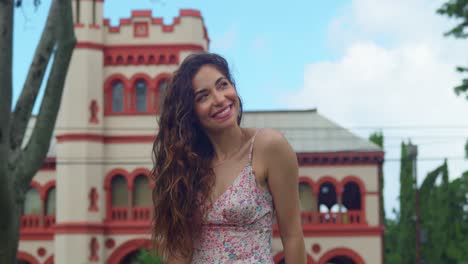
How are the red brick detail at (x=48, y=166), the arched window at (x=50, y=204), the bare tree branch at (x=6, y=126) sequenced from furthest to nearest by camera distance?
the arched window at (x=50, y=204) → the red brick detail at (x=48, y=166) → the bare tree branch at (x=6, y=126)

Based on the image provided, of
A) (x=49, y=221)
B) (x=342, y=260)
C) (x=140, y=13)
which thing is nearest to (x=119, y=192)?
(x=49, y=221)

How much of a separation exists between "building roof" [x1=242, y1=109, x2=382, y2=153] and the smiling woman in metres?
30.8

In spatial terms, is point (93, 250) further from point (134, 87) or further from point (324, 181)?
point (324, 181)

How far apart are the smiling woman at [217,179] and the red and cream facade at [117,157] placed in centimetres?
2826

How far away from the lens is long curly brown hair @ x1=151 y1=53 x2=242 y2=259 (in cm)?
370

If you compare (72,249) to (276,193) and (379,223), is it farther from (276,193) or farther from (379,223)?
(276,193)

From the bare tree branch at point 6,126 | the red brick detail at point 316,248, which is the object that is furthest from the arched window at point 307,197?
the bare tree branch at point 6,126

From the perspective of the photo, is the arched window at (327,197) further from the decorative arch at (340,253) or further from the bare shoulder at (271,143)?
the bare shoulder at (271,143)

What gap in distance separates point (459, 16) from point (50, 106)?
1561cm

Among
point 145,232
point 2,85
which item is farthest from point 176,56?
point 2,85

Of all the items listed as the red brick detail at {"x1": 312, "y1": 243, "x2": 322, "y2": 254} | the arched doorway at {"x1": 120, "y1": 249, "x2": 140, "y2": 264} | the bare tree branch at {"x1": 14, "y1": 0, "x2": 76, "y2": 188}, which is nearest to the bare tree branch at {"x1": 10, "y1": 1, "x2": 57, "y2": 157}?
the bare tree branch at {"x1": 14, "y1": 0, "x2": 76, "y2": 188}

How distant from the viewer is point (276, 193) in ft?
12.2

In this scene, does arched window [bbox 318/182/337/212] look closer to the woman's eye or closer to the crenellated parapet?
the crenellated parapet

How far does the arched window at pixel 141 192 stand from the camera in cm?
3277
